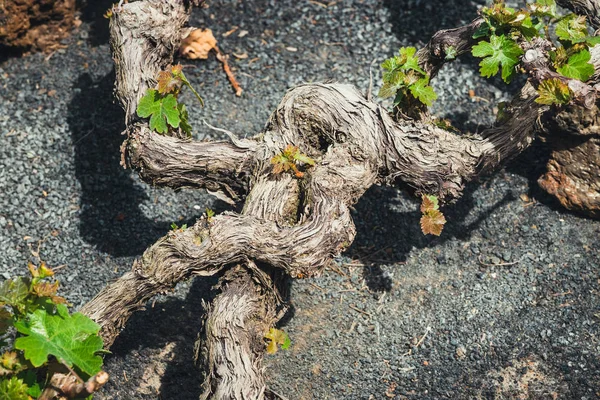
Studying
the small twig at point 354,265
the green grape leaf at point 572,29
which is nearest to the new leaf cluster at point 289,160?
the small twig at point 354,265

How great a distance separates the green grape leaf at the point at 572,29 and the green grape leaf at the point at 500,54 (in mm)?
255

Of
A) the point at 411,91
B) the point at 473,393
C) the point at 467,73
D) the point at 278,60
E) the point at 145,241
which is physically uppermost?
the point at 411,91

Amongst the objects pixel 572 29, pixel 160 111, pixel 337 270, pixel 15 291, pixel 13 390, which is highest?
pixel 572 29

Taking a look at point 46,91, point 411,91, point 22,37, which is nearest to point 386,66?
point 411,91

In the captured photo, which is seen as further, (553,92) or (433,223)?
(433,223)

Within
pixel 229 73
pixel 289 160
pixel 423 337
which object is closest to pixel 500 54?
pixel 289 160

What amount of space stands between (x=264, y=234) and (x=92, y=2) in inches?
111

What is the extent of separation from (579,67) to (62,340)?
2.75m

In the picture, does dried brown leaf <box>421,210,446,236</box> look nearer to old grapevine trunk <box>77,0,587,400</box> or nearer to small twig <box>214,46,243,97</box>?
old grapevine trunk <box>77,0,587,400</box>

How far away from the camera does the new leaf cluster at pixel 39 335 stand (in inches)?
106

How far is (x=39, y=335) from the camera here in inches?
106

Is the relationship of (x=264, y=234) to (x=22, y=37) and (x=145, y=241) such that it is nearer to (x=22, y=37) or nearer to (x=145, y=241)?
(x=145, y=241)

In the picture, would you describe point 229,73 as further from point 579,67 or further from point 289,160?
point 579,67

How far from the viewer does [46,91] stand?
4672 millimetres
